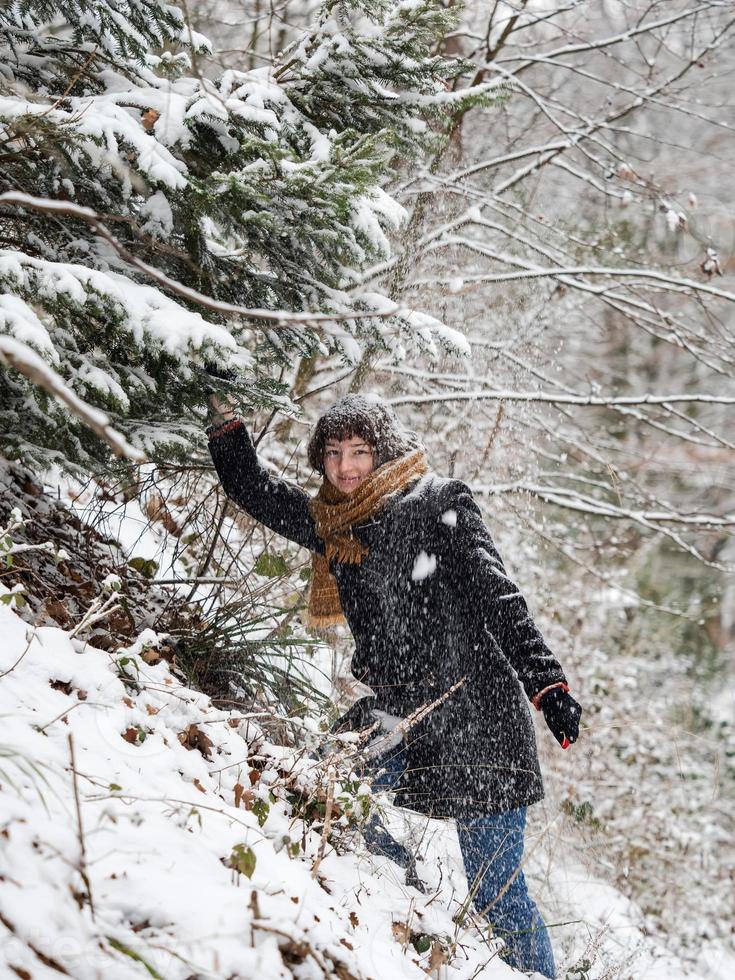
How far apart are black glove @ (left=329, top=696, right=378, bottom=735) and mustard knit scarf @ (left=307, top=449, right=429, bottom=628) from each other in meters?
0.37

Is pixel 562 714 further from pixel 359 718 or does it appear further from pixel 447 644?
pixel 359 718

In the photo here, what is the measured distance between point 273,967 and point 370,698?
1523 mm

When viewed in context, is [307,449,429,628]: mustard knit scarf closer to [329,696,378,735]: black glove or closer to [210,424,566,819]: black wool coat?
[210,424,566,819]: black wool coat

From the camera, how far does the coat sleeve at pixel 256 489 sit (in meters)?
3.20

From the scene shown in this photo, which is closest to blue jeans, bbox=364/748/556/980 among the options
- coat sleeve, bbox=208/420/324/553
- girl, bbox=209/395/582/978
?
girl, bbox=209/395/582/978

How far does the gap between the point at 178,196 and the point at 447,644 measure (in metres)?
1.90

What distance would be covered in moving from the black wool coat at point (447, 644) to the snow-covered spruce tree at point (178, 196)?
55cm

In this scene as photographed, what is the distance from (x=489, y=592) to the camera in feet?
9.01

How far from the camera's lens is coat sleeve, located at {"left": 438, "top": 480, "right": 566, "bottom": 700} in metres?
2.59

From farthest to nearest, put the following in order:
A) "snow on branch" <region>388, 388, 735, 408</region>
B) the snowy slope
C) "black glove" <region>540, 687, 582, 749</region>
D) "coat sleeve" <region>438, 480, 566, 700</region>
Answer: "snow on branch" <region>388, 388, 735, 408</region>
"coat sleeve" <region>438, 480, 566, 700</region>
"black glove" <region>540, 687, 582, 749</region>
the snowy slope

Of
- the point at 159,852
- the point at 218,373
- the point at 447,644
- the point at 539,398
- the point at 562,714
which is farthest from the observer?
the point at 539,398

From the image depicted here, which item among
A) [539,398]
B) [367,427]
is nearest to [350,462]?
[367,427]

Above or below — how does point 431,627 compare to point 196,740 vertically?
above

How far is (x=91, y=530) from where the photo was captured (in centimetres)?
353
